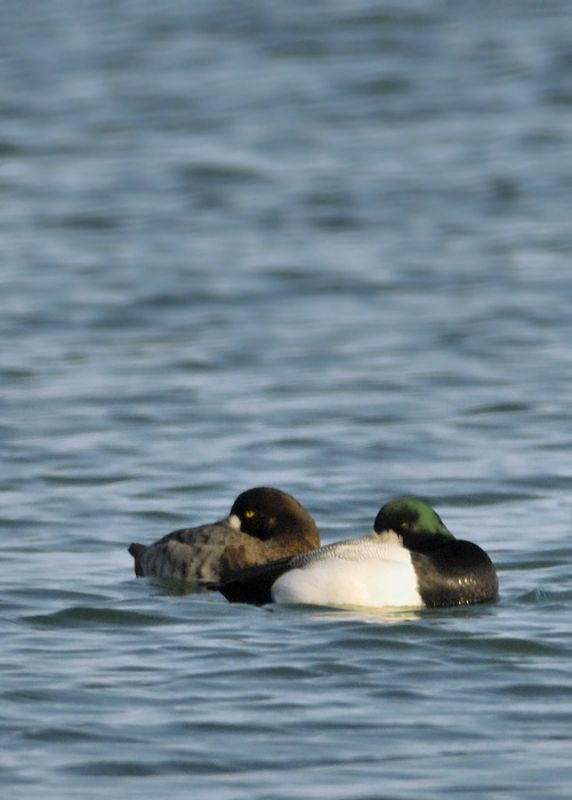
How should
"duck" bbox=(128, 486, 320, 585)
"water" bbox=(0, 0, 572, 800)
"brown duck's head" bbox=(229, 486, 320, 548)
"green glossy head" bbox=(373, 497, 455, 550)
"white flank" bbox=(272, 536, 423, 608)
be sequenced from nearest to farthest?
"water" bbox=(0, 0, 572, 800), "white flank" bbox=(272, 536, 423, 608), "green glossy head" bbox=(373, 497, 455, 550), "duck" bbox=(128, 486, 320, 585), "brown duck's head" bbox=(229, 486, 320, 548)

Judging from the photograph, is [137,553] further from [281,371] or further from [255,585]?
[281,371]

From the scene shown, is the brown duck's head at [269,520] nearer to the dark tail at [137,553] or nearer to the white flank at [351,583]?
the dark tail at [137,553]

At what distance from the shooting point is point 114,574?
10000mm

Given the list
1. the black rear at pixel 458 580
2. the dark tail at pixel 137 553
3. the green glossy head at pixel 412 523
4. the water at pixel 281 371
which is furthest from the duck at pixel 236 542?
the black rear at pixel 458 580

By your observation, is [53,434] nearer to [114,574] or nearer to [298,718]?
[114,574]

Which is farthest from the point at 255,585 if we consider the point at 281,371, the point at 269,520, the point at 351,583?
the point at 281,371

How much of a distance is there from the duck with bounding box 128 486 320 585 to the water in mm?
259

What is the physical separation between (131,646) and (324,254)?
1088cm

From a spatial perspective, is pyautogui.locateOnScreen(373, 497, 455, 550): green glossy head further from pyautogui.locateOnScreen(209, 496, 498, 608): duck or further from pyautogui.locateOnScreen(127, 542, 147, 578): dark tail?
pyautogui.locateOnScreen(127, 542, 147, 578): dark tail

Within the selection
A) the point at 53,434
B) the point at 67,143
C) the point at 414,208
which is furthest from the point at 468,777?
the point at 67,143

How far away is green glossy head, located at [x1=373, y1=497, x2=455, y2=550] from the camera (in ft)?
31.8

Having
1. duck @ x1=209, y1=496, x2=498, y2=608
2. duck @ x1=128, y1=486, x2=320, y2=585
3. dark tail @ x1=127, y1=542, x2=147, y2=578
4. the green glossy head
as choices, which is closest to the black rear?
duck @ x1=209, y1=496, x2=498, y2=608

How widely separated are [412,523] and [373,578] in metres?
0.55

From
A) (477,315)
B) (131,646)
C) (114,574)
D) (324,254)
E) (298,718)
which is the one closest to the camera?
(298,718)
